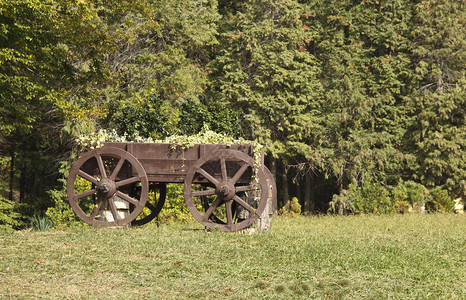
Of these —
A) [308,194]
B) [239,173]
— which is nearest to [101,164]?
[239,173]

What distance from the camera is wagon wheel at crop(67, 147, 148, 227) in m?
9.11

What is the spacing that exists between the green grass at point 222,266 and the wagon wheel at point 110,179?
0.39m

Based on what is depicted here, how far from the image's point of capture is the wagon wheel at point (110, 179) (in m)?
9.11

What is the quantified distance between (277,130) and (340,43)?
4.26 meters

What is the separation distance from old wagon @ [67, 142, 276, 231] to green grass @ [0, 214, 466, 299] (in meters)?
0.43

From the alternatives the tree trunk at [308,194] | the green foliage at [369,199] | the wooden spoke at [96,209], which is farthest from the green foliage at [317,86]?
the wooden spoke at [96,209]

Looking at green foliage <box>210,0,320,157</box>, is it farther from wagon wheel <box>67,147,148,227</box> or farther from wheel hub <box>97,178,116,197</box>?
wheel hub <box>97,178,116,197</box>

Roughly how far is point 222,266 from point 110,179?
321 centimetres

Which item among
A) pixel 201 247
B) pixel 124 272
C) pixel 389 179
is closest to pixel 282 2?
pixel 389 179

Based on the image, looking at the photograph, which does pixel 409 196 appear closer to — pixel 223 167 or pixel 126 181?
pixel 223 167

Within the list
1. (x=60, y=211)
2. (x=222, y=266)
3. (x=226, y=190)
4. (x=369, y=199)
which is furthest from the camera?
(x=369, y=199)

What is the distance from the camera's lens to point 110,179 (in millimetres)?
9234

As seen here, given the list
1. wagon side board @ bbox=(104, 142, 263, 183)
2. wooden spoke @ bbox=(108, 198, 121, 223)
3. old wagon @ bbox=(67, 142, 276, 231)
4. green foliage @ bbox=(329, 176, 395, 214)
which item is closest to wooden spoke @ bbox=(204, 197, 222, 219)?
old wagon @ bbox=(67, 142, 276, 231)

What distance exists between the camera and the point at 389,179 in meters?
20.3
